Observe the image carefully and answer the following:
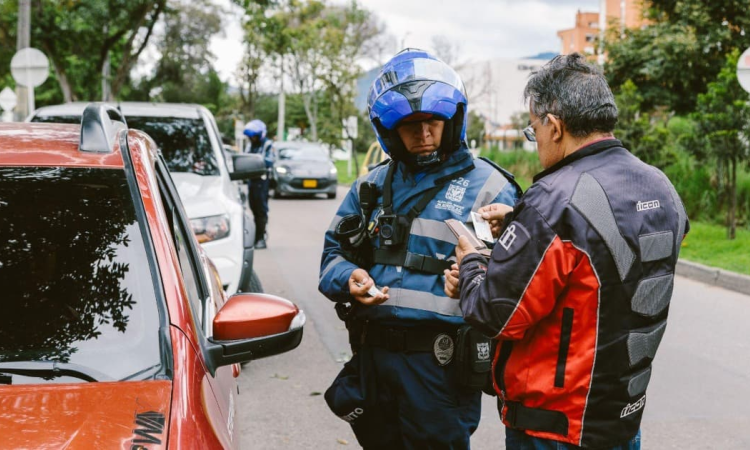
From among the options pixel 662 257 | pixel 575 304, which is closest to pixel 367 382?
pixel 575 304

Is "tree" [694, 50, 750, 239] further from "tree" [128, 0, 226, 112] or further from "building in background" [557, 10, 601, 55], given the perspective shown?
"building in background" [557, 10, 601, 55]

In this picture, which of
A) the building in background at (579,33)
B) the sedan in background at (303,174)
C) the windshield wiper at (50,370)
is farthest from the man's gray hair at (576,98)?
the building in background at (579,33)

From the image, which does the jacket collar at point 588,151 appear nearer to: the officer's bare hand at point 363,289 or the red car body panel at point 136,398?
the officer's bare hand at point 363,289

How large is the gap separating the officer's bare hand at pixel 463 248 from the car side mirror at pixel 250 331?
1.67 ft

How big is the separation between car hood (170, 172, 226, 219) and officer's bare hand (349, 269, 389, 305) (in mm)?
3604

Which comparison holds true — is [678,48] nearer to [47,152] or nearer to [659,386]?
[659,386]

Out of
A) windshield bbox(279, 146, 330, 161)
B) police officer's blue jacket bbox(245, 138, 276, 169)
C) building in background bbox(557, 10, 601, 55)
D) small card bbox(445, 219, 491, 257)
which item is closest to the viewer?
small card bbox(445, 219, 491, 257)

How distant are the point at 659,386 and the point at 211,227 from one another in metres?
3.38

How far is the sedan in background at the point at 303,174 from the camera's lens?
23234 millimetres

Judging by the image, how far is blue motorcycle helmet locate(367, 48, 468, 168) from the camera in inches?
106

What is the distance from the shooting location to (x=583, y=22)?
107375 mm

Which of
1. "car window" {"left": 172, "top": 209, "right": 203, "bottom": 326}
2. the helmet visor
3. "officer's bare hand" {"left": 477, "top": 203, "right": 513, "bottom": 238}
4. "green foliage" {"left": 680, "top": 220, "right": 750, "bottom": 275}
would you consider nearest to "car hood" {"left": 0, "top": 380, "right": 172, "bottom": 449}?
"car window" {"left": 172, "top": 209, "right": 203, "bottom": 326}

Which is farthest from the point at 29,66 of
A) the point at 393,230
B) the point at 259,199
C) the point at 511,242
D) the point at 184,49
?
the point at 184,49

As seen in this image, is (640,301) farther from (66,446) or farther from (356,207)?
(66,446)
